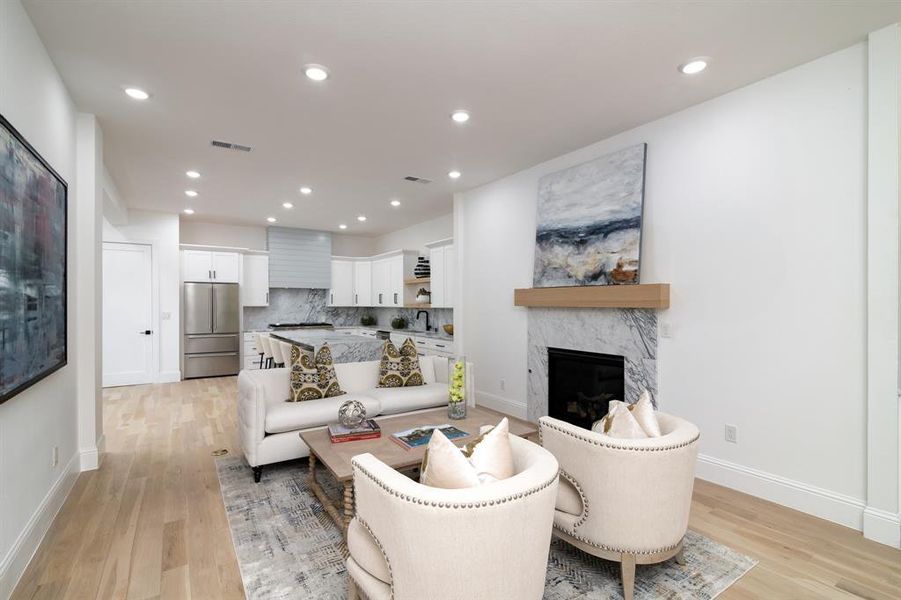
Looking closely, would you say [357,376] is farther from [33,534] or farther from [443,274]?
[443,274]

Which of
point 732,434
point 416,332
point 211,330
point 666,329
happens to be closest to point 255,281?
point 211,330

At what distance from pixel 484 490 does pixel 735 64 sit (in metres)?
3.01

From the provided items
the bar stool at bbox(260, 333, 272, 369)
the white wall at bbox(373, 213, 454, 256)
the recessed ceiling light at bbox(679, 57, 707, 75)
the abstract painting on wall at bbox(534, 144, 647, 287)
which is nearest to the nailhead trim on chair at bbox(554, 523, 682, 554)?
the abstract painting on wall at bbox(534, 144, 647, 287)

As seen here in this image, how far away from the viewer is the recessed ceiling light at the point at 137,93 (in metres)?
3.02

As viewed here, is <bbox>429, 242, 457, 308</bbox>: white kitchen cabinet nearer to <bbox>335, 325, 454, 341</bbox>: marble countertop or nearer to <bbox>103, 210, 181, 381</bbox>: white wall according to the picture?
<bbox>335, 325, 454, 341</bbox>: marble countertop

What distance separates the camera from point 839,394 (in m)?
2.64

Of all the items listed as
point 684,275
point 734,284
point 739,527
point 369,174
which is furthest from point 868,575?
point 369,174

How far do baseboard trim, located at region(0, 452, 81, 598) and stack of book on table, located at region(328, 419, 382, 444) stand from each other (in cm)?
151

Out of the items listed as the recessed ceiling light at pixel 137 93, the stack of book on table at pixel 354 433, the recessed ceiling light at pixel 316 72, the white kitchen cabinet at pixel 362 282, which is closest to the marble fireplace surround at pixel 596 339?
the stack of book on table at pixel 354 433

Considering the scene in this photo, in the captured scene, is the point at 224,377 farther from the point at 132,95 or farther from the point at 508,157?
the point at 508,157

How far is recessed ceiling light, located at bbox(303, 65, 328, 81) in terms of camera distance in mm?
2713

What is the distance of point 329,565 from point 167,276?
6.54 metres

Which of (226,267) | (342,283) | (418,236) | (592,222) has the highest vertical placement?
(418,236)

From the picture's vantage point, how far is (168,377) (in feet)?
23.5
